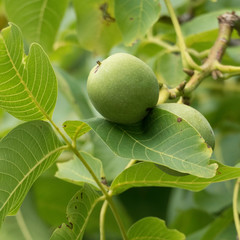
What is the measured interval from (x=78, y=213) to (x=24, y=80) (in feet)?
1.09

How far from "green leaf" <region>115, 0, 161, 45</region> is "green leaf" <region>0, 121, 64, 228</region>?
548 mm

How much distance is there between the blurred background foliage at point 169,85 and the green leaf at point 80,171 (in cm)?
17

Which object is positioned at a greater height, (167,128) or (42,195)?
(167,128)

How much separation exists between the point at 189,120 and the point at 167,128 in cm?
5

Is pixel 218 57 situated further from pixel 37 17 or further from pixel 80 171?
pixel 37 17

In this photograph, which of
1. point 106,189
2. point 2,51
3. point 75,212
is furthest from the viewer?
point 106,189

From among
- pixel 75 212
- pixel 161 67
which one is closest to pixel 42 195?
pixel 161 67

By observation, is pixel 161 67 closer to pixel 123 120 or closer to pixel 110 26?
pixel 110 26

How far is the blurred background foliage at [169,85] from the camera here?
156 centimetres

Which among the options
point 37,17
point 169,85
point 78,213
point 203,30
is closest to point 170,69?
point 169,85

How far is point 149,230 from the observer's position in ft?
3.73

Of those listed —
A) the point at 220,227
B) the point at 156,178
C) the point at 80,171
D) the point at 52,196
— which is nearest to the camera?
the point at 156,178

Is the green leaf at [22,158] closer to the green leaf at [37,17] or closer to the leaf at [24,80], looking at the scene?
the leaf at [24,80]

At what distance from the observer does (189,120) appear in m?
1.02
